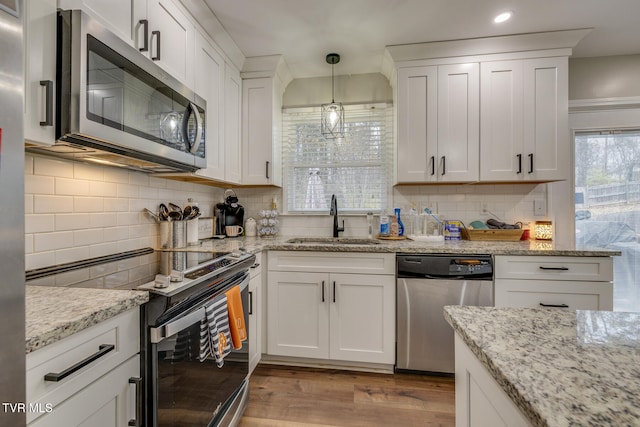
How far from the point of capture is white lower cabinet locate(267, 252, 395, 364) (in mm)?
2008

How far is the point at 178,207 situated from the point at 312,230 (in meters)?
1.19

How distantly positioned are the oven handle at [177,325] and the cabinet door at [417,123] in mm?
1816

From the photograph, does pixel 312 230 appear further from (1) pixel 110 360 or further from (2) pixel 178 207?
(1) pixel 110 360

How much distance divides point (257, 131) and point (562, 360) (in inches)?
96.0

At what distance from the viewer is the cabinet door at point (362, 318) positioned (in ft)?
6.56

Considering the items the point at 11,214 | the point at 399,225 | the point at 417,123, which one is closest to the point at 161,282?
the point at 11,214

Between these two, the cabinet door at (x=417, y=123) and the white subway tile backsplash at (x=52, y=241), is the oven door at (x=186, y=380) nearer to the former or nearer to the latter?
the white subway tile backsplash at (x=52, y=241)

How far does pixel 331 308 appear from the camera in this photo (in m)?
2.05

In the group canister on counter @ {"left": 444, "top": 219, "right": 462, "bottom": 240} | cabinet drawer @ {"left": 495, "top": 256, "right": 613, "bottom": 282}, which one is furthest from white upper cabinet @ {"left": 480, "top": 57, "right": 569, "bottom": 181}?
cabinet drawer @ {"left": 495, "top": 256, "right": 613, "bottom": 282}

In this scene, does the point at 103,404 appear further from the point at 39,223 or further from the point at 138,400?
the point at 39,223

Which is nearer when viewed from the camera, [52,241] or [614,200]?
[52,241]

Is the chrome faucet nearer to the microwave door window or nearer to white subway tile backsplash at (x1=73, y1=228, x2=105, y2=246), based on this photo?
the microwave door window

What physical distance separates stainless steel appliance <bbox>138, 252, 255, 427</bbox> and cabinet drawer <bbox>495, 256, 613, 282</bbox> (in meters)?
1.72

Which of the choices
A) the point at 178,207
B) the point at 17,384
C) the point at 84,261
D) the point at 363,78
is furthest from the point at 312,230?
the point at 17,384
